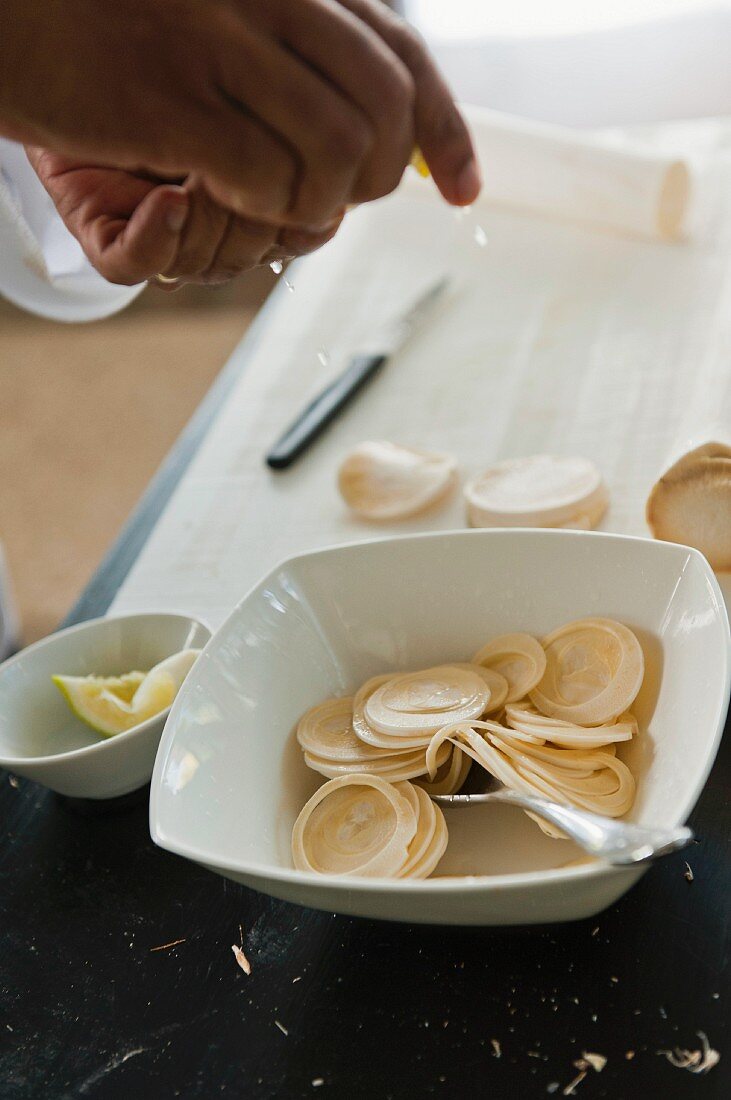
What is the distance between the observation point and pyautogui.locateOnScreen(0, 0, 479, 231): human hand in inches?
17.8

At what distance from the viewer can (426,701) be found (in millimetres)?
626

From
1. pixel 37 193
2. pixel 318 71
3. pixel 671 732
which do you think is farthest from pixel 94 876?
pixel 37 193

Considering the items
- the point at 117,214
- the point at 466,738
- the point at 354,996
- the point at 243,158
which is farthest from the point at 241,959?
the point at 117,214

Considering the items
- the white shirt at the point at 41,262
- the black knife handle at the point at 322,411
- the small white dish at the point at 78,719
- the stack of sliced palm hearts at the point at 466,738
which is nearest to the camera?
the stack of sliced palm hearts at the point at 466,738

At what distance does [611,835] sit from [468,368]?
0.76 m

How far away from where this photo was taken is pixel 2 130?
47cm

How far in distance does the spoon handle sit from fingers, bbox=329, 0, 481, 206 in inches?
14.1

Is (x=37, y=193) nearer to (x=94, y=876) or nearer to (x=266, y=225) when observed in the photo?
(x=266, y=225)

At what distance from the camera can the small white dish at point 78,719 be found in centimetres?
66

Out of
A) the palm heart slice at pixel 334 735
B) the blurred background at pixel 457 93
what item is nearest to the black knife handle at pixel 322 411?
the palm heart slice at pixel 334 735

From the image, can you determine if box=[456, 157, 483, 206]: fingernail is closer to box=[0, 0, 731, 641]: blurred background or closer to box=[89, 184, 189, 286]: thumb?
box=[89, 184, 189, 286]: thumb

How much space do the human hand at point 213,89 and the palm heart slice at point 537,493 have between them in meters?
0.42

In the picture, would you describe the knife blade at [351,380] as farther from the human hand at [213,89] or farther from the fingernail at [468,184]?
the human hand at [213,89]

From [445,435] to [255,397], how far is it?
26cm
